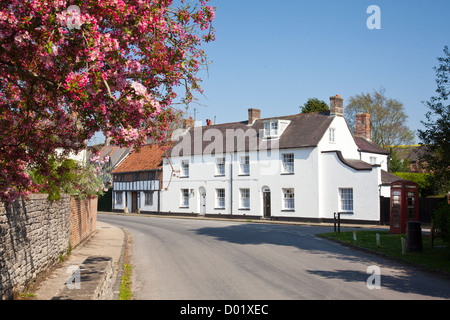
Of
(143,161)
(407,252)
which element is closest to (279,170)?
(143,161)

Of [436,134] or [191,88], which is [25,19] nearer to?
[191,88]

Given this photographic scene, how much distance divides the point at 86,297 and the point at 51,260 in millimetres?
6179

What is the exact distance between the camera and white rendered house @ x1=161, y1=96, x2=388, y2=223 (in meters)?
33.9

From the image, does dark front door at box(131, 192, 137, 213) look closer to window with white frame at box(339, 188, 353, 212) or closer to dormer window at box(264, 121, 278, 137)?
dormer window at box(264, 121, 278, 137)

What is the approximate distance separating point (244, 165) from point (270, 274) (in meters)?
28.4

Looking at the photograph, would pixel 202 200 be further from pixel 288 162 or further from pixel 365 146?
pixel 365 146

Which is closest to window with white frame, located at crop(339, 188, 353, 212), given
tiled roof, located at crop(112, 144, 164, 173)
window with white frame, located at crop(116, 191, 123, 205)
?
tiled roof, located at crop(112, 144, 164, 173)

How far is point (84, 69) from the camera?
7422 mm

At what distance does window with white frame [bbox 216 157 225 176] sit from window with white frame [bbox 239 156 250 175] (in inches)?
91.1

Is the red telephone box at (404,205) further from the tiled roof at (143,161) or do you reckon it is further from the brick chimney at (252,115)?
the tiled roof at (143,161)

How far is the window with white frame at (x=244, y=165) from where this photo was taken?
132 feet

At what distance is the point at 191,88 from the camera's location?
913cm

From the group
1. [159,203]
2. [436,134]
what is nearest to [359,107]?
[159,203]

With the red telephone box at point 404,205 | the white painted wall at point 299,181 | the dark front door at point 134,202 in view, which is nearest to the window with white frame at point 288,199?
the white painted wall at point 299,181
